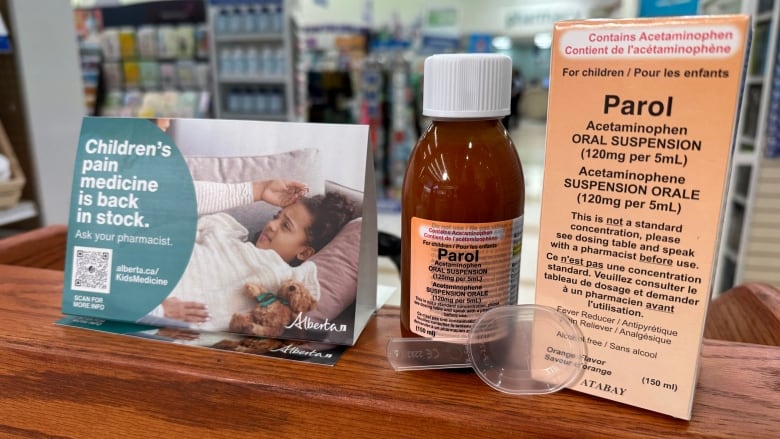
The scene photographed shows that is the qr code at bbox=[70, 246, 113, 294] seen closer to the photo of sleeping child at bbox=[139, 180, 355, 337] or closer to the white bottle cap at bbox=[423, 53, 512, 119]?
the photo of sleeping child at bbox=[139, 180, 355, 337]

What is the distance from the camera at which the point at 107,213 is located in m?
0.59

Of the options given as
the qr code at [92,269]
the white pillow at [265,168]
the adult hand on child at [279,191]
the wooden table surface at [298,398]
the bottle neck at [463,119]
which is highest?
the bottle neck at [463,119]

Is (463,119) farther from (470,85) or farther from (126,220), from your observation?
(126,220)

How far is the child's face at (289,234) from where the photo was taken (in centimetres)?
55

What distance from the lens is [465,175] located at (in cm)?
47

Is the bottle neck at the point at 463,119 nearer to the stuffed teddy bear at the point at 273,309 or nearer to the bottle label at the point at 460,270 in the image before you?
the bottle label at the point at 460,270

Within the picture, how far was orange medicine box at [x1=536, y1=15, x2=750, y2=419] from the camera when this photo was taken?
39cm

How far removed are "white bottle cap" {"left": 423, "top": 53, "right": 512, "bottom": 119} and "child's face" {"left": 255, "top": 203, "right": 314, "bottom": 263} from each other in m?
0.17

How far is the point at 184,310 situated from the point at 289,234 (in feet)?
0.46

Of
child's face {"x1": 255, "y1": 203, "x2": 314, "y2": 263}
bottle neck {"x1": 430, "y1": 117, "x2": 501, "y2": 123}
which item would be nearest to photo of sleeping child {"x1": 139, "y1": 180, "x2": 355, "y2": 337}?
child's face {"x1": 255, "y1": 203, "x2": 314, "y2": 263}

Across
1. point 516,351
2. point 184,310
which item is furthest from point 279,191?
point 516,351

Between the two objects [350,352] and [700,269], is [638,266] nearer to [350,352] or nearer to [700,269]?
[700,269]

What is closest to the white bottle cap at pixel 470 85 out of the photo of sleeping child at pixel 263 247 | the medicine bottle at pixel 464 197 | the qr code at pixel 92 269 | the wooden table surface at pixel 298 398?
the medicine bottle at pixel 464 197

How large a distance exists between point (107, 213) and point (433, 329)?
37 centimetres
